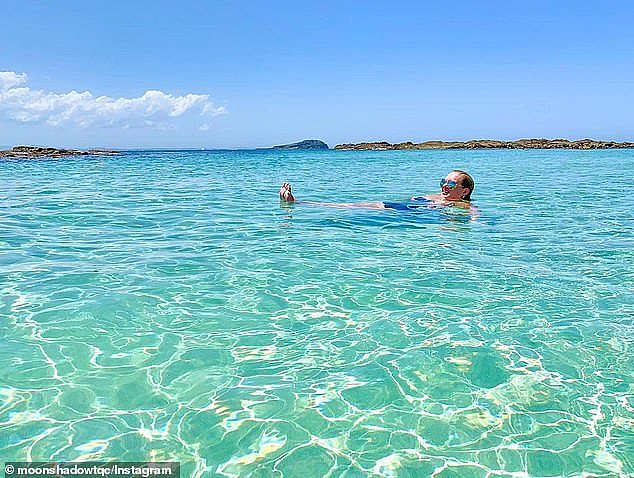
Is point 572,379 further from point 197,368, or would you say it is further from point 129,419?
point 129,419

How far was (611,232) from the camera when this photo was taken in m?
9.94

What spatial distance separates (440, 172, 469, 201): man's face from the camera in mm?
12855

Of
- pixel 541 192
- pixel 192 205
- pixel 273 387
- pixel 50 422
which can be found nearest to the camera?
pixel 50 422

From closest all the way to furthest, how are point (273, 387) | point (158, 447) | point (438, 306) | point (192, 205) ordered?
point (158, 447), point (273, 387), point (438, 306), point (192, 205)

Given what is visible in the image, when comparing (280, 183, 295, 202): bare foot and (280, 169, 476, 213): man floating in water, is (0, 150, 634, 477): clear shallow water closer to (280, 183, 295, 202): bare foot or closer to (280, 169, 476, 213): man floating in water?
(280, 169, 476, 213): man floating in water

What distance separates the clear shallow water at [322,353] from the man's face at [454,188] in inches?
150

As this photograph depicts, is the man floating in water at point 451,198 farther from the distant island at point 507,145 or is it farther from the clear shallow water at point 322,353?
the distant island at point 507,145

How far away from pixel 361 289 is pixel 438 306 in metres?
1.02

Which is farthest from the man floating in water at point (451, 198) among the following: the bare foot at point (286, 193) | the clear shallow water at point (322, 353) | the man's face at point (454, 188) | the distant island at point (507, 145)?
the distant island at point (507, 145)

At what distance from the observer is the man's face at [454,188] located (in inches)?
506

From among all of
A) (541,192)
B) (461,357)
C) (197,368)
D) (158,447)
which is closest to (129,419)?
(158,447)

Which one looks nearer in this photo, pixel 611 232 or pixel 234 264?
pixel 234 264

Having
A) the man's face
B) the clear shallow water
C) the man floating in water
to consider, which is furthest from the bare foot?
the clear shallow water

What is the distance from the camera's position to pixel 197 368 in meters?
4.24
